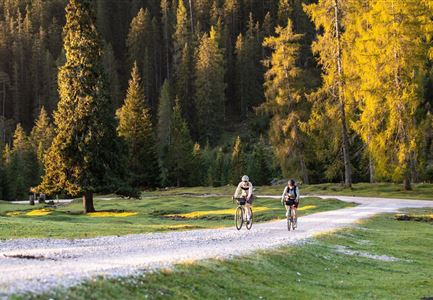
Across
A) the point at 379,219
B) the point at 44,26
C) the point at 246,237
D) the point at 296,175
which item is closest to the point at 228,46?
the point at 44,26

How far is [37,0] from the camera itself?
13638cm

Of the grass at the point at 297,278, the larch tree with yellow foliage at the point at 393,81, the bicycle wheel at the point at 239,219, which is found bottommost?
the grass at the point at 297,278

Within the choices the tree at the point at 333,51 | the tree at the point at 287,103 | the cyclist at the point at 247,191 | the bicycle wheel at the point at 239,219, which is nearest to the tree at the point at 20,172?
the tree at the point at 287,103

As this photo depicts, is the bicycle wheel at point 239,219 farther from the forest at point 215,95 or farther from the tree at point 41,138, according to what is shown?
the tree at point 41,138

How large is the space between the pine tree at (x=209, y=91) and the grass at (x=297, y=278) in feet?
259

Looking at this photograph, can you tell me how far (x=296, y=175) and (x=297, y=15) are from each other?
77604 mm

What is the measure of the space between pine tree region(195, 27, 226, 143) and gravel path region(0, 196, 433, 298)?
7494cm

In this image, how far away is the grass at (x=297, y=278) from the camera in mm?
9188

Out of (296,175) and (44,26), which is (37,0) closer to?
(44,26)

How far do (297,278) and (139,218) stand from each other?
19.9m

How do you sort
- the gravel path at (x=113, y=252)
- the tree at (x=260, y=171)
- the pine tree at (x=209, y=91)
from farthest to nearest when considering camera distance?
the pine tree at (x=209, y=91)
the tree at (x=260, y=171)
the gravel path at (x=113, y=252)

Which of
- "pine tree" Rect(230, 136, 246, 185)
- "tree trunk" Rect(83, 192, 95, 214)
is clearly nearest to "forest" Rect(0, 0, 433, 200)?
"pine tree" Rect(230, 136, 246, 185)

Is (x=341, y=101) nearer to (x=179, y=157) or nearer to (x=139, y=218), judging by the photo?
(x=139, y=218)

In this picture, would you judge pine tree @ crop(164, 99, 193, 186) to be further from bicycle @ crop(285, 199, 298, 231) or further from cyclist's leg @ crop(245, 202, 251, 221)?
cyclist's leg @ crop(245, 202, 251, 221)
